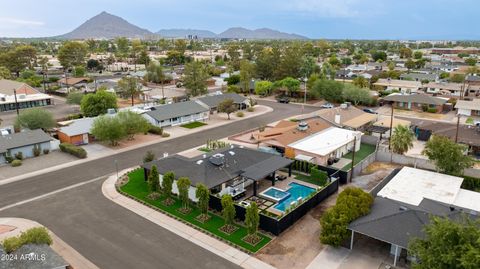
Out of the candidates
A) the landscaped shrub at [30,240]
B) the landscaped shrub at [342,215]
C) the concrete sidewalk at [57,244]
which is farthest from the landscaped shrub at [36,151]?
the landscaped shrub at [342,215]

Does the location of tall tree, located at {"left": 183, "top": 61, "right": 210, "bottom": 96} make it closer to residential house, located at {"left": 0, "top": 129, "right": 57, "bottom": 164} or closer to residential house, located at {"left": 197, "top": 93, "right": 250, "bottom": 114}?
residential house, located at {"left": 197, "top": 93, "right": 250, "bottom": 114}

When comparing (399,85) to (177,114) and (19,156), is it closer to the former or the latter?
(177,114)

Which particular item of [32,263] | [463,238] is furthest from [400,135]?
[32,263]

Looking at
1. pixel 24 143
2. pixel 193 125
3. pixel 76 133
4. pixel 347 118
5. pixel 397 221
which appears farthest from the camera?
pixel 193 125

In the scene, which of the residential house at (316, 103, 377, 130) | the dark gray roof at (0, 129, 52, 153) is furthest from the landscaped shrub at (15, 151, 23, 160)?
the residential house at (316, 103, 377, 130)

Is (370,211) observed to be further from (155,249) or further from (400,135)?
(400,135)

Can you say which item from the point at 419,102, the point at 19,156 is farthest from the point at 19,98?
the point at 419,102

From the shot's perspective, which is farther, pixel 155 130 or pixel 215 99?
pixel 215 99
